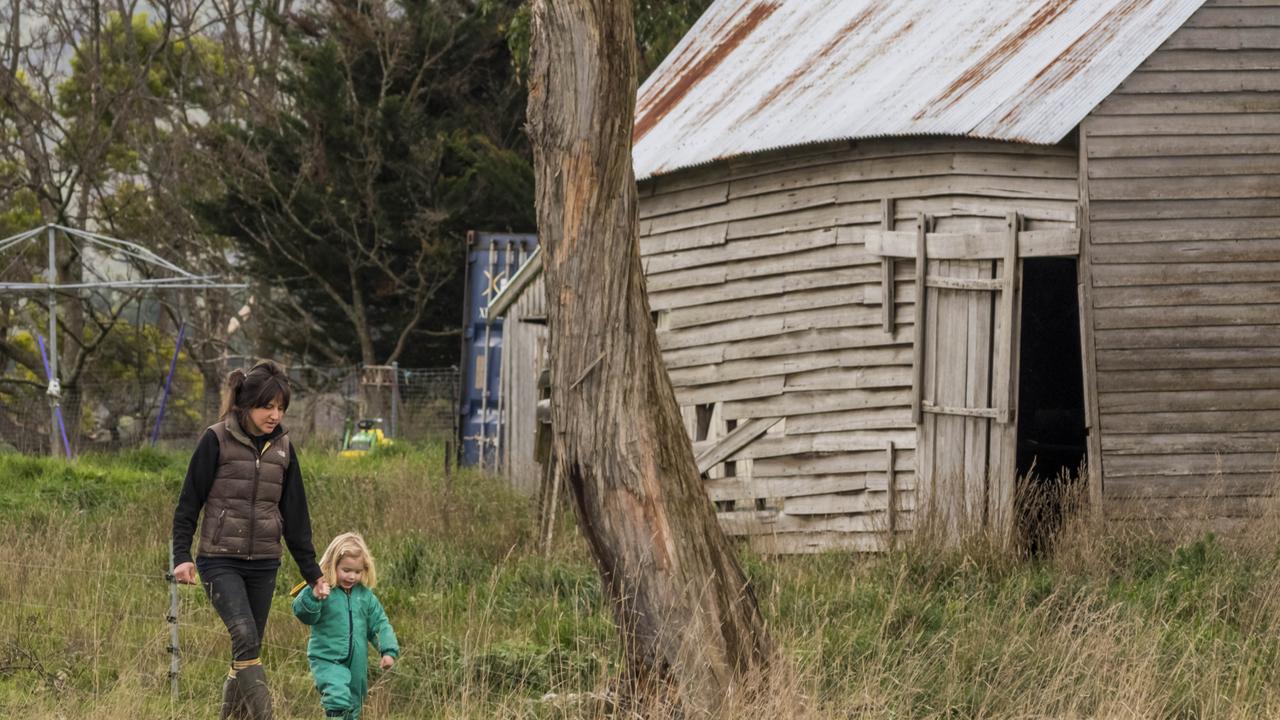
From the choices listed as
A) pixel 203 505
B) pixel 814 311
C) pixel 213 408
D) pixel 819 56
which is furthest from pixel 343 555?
pixel 213 408

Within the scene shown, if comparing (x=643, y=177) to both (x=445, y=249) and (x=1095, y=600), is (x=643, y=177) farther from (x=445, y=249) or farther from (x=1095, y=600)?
(x=445, y=249)

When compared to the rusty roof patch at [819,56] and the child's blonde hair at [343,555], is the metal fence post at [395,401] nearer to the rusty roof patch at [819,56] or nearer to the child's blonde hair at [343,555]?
the rusty roof patch at [819,56]

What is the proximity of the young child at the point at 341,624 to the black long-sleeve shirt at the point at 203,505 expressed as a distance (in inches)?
4.2

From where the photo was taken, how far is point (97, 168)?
2894cm

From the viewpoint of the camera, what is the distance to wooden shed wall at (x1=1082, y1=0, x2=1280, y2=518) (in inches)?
423

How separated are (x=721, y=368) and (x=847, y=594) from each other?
167 inches

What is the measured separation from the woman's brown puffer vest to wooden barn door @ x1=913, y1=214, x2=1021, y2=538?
5494mm

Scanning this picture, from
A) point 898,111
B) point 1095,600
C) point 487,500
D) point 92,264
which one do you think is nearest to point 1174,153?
point 898,111

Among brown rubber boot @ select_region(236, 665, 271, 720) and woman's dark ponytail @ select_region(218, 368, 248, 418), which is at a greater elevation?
woman's dark ponytail @ select_region(218, 368, 248, 418)

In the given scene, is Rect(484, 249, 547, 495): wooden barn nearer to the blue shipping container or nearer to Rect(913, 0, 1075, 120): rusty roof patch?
the blue shipping container

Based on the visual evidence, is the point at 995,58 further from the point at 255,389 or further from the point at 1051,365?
the point at 255,389

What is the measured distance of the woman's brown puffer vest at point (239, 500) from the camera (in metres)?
6.37

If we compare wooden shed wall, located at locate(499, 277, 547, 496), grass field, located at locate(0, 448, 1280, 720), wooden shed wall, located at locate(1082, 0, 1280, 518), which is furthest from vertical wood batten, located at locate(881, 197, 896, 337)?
wooden shed wall, located at locate(499, 277, 547, 496)

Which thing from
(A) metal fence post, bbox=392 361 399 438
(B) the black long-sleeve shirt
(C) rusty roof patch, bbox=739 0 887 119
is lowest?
(B) the black long-sleeve shirt
